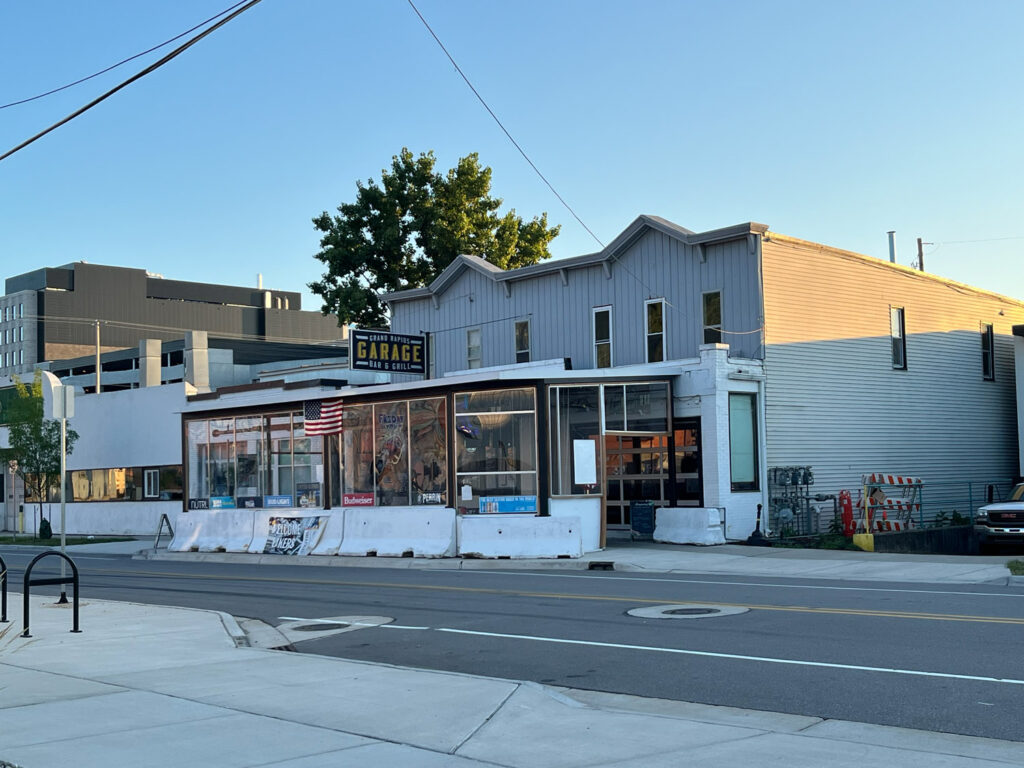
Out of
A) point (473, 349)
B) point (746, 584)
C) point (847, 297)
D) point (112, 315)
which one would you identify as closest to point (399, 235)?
point (473, 349)

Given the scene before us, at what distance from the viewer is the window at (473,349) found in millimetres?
34688

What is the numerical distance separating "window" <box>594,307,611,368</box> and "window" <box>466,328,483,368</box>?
489 centimetres

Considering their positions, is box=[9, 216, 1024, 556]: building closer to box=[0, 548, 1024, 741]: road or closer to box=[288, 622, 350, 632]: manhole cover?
box=[0, 548, 1024, 741]: road

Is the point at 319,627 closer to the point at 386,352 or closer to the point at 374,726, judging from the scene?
the point at 374,726

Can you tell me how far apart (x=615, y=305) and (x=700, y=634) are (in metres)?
19.1

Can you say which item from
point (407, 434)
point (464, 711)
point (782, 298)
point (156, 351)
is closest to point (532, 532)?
point (407, 434)

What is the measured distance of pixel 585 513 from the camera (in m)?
24.8

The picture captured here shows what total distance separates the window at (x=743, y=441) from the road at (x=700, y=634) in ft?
20.8

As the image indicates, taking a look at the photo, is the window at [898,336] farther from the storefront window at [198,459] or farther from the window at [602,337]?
the storefront window at [198,459]

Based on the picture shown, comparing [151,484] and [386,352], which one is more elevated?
[386,352]

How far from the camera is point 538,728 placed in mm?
7945

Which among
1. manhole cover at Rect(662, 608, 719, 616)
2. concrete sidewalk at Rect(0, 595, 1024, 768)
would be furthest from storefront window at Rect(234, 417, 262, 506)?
concrete sidewalk at Rect(0, 595, 1024, 768)

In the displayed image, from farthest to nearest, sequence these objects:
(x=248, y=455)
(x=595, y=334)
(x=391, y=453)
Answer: (x=248, y=455)
(x=595, y=334)
(x=391, y=453)

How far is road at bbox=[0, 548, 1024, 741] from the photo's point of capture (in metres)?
8.80
